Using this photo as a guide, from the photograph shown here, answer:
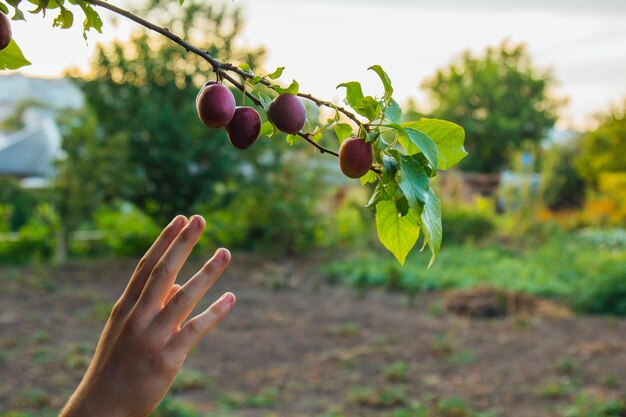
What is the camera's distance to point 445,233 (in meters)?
11.9

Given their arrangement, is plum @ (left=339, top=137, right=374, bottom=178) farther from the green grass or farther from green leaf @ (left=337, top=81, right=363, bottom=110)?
the green grass

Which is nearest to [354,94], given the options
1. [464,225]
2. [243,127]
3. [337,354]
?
[243,127]

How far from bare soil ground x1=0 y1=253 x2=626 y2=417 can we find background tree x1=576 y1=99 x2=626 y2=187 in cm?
1054

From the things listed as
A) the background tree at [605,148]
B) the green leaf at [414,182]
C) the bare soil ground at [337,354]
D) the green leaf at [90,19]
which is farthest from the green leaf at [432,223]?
the background tree at [605,148]

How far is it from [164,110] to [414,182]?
935cm

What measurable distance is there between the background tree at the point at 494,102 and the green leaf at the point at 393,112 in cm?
2751

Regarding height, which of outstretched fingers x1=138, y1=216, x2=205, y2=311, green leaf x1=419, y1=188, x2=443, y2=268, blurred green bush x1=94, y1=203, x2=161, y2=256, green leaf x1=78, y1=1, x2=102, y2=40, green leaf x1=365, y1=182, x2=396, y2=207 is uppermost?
green leaf x1=78, y1=1, x2=102, y2=40

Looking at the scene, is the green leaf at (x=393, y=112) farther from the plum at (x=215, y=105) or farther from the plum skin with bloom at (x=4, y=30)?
the plum skin with bloom at (x=4, y=30)

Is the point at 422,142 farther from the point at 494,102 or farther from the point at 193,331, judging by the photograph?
the point at 494,102

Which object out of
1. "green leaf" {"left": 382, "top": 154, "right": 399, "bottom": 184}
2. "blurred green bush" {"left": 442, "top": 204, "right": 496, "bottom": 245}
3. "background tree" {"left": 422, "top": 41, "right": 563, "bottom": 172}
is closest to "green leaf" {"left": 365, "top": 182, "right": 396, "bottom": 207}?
"green leaf" {"left": 382, "top": 154, "right": 399, "bottom": 184}

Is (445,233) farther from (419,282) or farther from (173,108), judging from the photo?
(173,108)

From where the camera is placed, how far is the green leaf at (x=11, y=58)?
92 cm

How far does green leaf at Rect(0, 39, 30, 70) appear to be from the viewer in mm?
923

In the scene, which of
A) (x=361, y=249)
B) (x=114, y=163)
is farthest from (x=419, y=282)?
(x=114, y=163)
